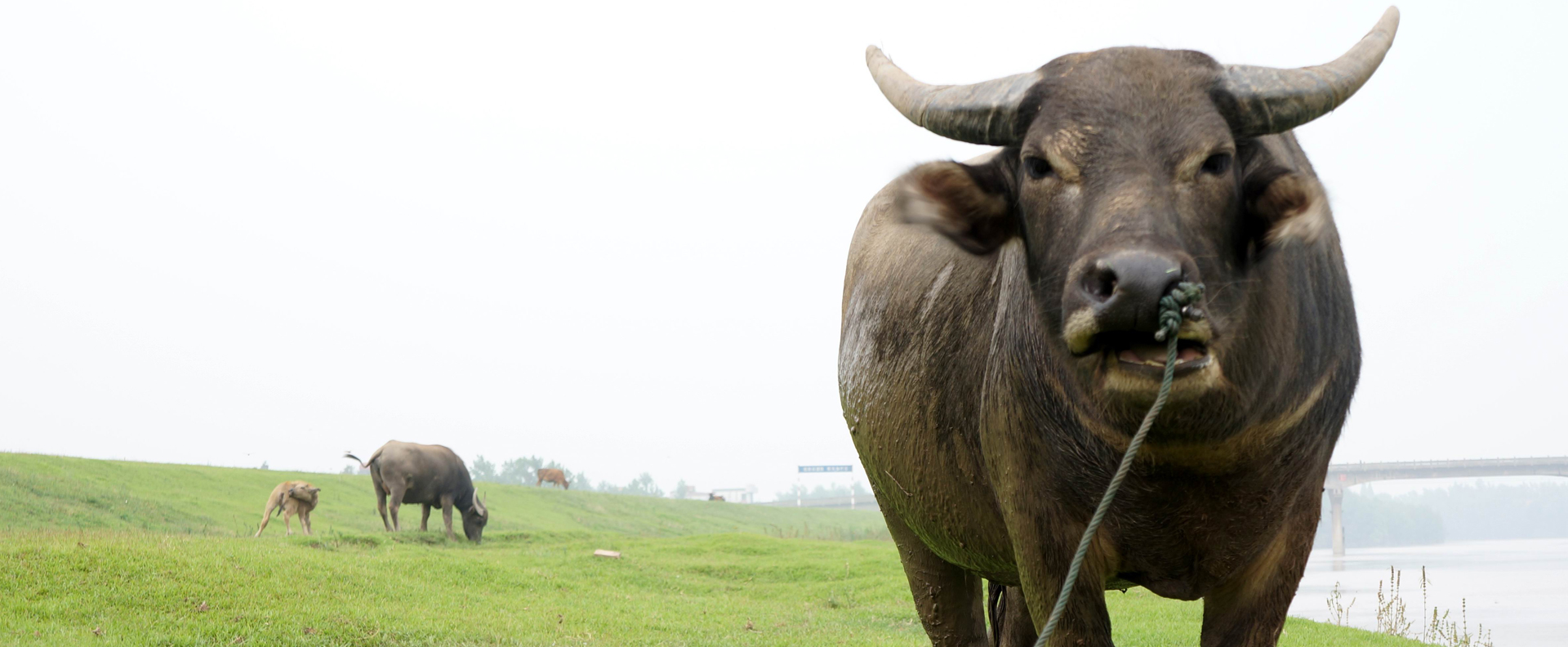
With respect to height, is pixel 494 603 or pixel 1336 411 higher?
pixel 1336 411

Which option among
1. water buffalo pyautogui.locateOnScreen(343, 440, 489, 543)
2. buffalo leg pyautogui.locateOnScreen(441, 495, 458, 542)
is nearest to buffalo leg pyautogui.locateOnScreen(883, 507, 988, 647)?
water buffalo pyautogui.locateOnScreen(343, 440, 489, 543)

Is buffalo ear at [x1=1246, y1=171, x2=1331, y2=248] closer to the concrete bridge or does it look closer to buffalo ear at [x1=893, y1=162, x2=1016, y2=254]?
buffalo ear at [x1=893, y1=162, x2=1016, y2=254]

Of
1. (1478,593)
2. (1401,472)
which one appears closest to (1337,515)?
(1401,472)

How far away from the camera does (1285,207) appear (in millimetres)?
2295

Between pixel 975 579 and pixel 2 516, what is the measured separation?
19425mm

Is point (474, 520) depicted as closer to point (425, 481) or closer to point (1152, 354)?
point (425, 481)

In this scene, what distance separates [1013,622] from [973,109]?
3150 millimetres

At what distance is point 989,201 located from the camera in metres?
2.62

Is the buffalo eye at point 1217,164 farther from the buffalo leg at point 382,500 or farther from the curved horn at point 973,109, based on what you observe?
the buffalo leg at point 382,500

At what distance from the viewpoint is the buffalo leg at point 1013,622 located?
4.84 meters

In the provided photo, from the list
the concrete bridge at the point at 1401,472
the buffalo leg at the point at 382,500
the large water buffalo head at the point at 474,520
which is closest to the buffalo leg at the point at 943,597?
the large water buffalo head at the point at 474,520

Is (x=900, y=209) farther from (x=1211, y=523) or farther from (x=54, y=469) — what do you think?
(x=54, y=469)

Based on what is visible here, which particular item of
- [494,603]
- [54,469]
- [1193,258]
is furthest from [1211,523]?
[54,469]

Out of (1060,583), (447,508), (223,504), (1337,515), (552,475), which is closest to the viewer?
(1060,583)
